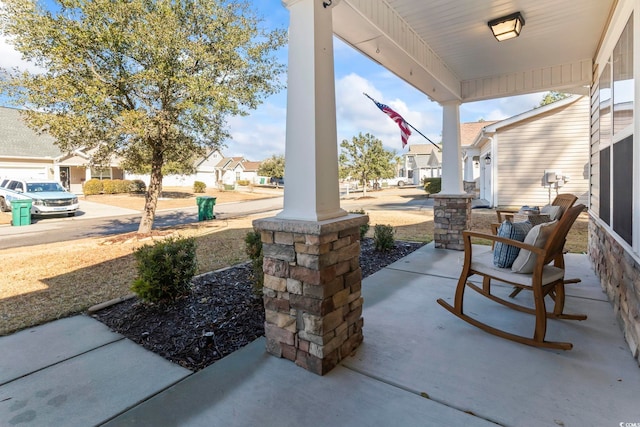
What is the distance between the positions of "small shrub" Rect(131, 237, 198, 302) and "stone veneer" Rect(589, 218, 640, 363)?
364cm

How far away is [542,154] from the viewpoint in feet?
36.1

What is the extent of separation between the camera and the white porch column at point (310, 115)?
2.10 m

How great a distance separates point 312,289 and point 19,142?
21.8 metres

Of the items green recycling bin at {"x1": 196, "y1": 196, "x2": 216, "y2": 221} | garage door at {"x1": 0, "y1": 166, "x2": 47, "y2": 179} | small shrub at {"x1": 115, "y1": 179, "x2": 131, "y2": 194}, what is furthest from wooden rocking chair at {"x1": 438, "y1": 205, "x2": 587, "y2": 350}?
small shrub at {"x1": 115, "y1": 179, "x2": 131, "y2": 194}

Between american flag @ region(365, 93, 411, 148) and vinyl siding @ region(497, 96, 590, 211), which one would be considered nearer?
american flag @ region(365, 93, 411, 148)

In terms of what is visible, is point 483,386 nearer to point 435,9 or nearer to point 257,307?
point 257,307

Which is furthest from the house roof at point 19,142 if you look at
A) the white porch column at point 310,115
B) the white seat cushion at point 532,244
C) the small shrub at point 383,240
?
the white seat cushion at point 532,244

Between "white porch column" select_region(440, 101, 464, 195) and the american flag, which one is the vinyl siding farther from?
"white porch column" select_region(440, 101, 464, 195)

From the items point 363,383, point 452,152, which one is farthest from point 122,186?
point 363,383

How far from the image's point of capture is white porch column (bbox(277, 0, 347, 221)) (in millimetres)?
2102

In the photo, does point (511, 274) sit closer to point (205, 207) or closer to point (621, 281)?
point (621, 281)

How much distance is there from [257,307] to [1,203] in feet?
51.2

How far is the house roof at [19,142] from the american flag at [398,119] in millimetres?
17973

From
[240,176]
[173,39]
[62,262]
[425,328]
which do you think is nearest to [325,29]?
[425,328]
